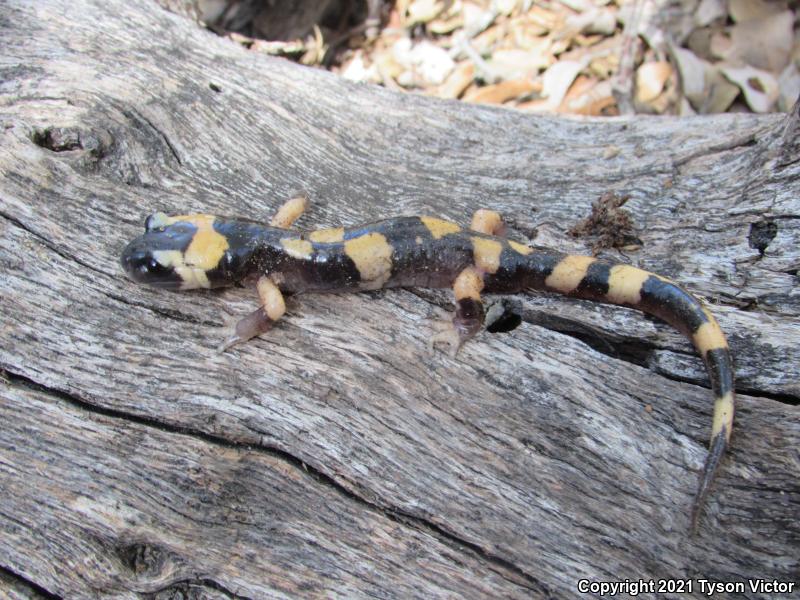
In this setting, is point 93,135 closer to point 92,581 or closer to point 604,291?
point 92,581

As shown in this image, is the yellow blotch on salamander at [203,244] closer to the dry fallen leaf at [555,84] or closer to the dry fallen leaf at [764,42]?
the dry fallen leaf at [555,84]

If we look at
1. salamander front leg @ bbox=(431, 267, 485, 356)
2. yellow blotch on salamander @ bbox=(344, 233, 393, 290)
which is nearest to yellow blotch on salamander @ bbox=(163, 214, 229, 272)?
yellow blotch on salamander @ bbox=(344, 233, 393, 290)

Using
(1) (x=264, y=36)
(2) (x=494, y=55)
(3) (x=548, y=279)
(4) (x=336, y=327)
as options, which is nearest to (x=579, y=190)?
(3) (x=548, y=279)

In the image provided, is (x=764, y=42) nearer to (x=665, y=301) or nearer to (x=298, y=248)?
(x=665, y=301)

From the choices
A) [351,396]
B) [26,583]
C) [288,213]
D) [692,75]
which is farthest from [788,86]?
[26,583]

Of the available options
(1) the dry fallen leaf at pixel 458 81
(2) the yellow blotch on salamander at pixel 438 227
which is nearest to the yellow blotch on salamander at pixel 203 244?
(2) the yellow blotch on salamander at pixel 438 227

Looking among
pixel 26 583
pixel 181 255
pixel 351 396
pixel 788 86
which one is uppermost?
pixel 788 86
